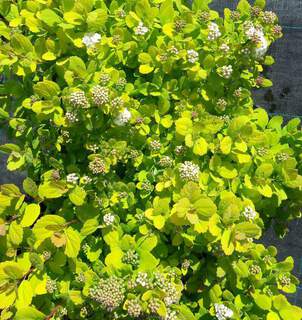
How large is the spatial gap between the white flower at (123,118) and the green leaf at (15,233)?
63 centimetres

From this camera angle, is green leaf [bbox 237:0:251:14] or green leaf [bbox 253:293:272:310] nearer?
green leaf [bbox 253:293:272:310]

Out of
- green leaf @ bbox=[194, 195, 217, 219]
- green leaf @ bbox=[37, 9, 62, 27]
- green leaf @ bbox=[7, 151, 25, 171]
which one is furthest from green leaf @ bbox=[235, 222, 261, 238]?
green leaf @ bbox=[37, 9, 62, 27]

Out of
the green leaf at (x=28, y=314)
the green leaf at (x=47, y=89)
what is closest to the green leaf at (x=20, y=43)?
the green leaf at (x=47, y=89)

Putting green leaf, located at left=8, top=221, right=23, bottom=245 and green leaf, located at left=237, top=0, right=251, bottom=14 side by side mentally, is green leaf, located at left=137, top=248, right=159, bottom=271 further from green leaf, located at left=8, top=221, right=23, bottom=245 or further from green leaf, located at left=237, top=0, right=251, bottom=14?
green leaf, located at left=237, top=0, right=251, bottom=14

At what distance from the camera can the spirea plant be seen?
1.71 metres

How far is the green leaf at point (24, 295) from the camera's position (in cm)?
173

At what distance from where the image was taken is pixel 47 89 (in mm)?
1792

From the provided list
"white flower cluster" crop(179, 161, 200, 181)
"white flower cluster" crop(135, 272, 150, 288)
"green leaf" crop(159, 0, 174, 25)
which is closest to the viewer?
"white flower cluster" crop(135, 272, 150, 288)

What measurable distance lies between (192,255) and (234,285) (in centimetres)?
24

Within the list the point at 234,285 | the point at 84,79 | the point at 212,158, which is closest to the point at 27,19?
the point at 84,79

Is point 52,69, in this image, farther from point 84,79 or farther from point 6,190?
point 6,190

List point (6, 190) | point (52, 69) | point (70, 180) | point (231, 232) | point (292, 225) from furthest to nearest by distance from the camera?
point (292, 225) → point (52, 69) → point (6, 190) → point (70, 180) → point (231, 232)

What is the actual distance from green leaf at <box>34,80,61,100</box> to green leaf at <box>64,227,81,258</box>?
59 centimetres

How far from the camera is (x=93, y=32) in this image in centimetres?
188
